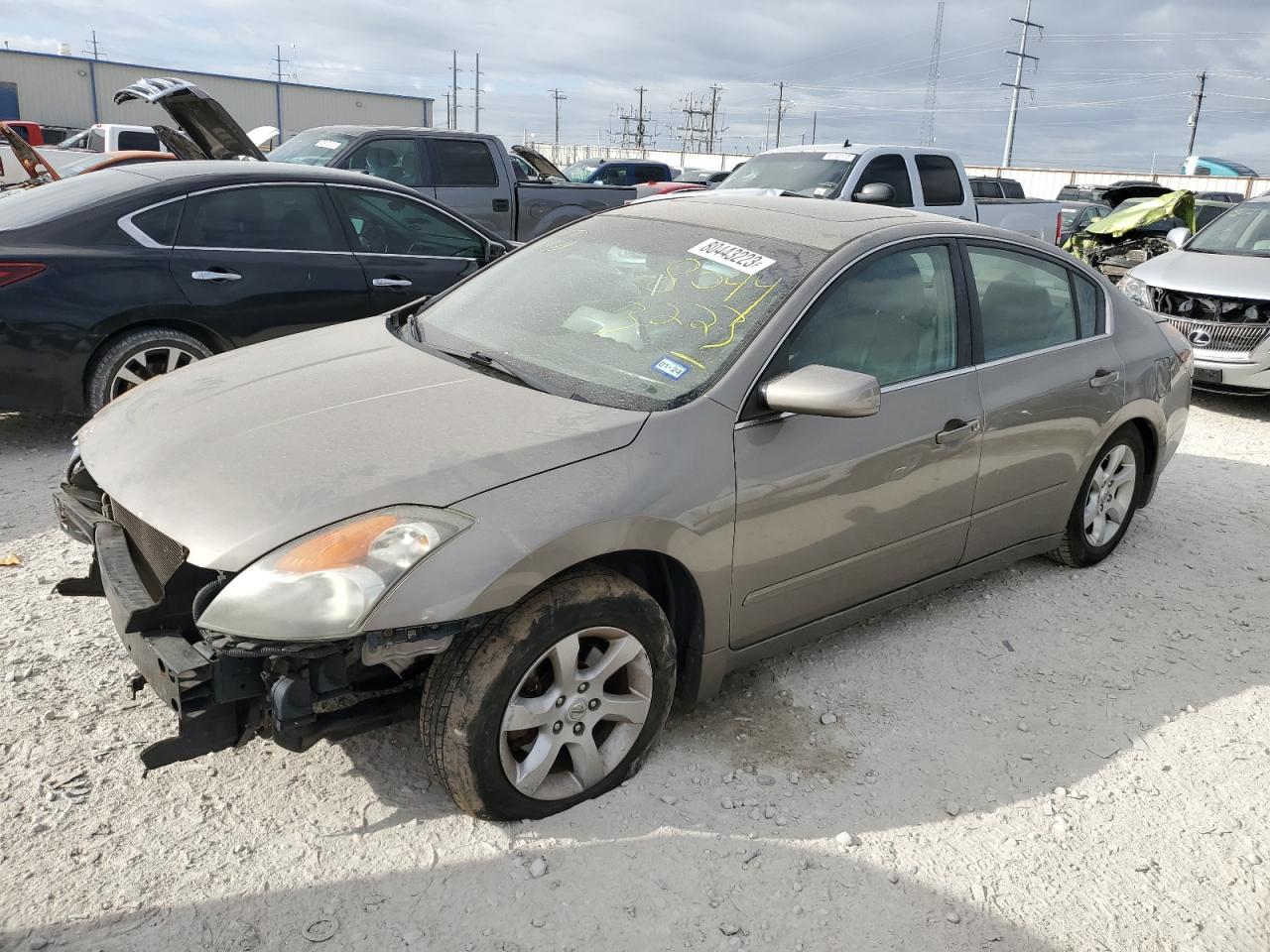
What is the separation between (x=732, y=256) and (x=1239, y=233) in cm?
743

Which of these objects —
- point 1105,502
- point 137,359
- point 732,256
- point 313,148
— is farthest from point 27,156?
point 1105,502

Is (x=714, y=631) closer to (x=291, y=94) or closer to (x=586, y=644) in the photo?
(x=586, y=644)

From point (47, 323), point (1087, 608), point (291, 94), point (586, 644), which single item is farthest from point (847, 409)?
point (291, 94)

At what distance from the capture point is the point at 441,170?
1034cm

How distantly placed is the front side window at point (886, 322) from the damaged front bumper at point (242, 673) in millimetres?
1449

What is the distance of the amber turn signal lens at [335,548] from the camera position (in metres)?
2.30

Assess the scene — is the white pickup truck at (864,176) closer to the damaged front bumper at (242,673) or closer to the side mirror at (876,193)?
the side mirror at (876,193)

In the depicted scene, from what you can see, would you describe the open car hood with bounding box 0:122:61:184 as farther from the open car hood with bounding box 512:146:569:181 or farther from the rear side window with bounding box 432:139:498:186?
the open car hood with bounding box 512:146:569:181

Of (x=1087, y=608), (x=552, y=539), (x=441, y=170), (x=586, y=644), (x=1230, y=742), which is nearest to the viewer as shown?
(x=552, y=539)

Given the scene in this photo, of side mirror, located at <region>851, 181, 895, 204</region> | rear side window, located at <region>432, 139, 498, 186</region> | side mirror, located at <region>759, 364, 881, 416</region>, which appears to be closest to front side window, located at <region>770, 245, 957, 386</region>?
side mirror, located at <region>759, 364, 881, 416</region>

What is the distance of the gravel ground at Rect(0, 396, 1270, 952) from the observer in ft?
8.02

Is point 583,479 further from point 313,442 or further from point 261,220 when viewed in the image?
point 261,220

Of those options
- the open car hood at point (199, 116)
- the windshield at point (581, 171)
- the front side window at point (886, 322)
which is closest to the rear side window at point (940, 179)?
the open car hood at point (199, 116)

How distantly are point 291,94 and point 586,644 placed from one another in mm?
56105
